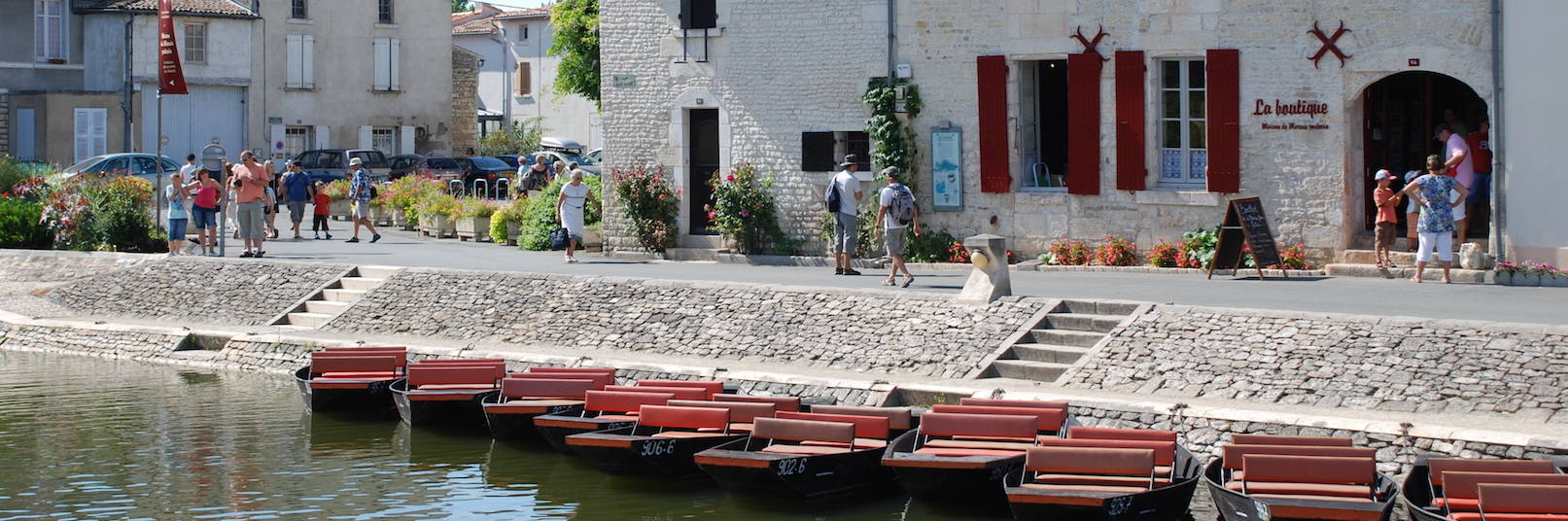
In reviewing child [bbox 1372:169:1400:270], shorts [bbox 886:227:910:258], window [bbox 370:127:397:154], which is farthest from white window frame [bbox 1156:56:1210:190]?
window [bbox 370:127:397:154]

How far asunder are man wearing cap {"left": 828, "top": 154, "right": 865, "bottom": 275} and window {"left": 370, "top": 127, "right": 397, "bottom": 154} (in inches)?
1159

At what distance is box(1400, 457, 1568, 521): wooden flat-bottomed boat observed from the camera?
10891 mm

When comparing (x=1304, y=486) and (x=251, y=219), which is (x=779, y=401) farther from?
(x=251, y=219)

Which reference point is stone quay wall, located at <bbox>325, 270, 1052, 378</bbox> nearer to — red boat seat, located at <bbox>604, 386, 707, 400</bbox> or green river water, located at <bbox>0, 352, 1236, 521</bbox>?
red boat seat, located at <bbox>604, 386, 707, 400</bbox>

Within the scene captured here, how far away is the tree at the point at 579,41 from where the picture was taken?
39.6m

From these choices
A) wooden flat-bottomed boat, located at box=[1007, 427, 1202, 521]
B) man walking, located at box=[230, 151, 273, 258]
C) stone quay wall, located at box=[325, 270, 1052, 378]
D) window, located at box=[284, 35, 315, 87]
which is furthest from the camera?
window, located at box=[284, 35, 315, 87]

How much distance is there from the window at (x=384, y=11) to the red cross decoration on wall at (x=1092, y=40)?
99.7 ft

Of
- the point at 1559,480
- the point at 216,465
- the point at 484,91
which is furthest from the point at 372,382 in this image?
the point at 484,91

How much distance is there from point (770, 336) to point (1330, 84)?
25.2 ft

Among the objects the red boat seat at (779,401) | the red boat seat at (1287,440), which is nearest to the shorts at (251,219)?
the red boat seat at (779,401)

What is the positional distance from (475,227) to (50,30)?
60.6 feet

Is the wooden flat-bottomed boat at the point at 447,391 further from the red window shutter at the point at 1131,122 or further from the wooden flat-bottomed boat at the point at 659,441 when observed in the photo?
the red window shutter at the point at 1131,122

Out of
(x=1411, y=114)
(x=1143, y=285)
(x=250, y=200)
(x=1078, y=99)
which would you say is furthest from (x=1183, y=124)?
(x=250, y=200)

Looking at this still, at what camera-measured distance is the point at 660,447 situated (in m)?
13.7
